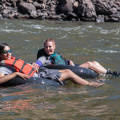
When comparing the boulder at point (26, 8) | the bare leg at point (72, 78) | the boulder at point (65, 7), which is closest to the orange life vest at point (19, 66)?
the bare leg at point (72, 78)

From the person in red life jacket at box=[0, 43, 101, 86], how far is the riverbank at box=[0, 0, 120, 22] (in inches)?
687

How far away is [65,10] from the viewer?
2431 cm

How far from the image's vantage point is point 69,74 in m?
5.85

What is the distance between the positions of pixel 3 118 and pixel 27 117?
1.03 feet

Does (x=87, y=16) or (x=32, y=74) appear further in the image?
(x=87, y=16)

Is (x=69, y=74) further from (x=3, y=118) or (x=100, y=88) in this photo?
(x=3, y=118)

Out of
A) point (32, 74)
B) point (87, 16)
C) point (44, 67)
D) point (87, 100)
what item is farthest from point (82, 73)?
point (87, 16)

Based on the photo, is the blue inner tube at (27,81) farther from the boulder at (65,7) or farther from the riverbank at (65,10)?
the boulder at (65,7)

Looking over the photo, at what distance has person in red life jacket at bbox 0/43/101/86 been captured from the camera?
554 cm

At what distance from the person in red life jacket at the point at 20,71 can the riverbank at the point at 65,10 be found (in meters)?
17.5

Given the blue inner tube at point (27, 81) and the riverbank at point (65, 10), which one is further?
the riverbank at point (65, 10)

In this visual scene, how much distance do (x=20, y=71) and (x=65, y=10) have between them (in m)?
19.1

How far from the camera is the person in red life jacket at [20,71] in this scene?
5.54 m

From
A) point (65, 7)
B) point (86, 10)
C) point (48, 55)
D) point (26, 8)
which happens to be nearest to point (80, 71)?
point (48, 55)
